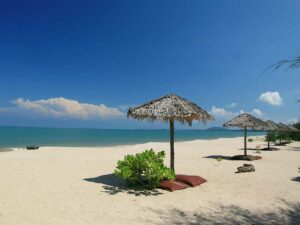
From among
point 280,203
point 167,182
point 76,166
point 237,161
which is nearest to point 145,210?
point 167,182

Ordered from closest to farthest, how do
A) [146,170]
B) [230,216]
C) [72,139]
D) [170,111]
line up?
[230,216]
[146,170]
[170,111]
[72,139]

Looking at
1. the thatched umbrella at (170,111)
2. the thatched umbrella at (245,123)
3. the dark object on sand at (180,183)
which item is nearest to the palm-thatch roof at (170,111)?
the thatched umbrella at (170,111)

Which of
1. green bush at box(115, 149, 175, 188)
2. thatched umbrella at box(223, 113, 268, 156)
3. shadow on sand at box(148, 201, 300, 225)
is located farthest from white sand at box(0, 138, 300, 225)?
thatched umbrella at box(223, 113, 268, 156)

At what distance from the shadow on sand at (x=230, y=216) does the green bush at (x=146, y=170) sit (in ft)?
5.34

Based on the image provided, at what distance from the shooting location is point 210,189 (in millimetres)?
8195

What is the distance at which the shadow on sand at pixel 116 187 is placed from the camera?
25.2 feet

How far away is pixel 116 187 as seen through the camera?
27.0ft

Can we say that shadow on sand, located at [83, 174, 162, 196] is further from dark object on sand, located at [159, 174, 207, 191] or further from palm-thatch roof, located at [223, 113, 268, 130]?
palm-thatch roof, located at [223, 113, 268, 130]

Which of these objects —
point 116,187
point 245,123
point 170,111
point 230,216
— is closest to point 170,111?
point 170,111

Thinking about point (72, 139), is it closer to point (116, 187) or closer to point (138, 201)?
point (116, 187)

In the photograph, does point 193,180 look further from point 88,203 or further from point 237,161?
point 237,161

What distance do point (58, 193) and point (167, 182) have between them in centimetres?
293

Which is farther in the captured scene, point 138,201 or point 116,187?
point 116,187

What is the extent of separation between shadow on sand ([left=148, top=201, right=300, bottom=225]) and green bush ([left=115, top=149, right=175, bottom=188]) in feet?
5.34
